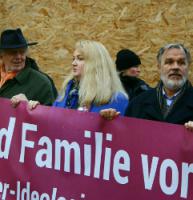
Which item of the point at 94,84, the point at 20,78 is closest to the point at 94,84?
the point at 94,84

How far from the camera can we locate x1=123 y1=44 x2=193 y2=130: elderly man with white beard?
15.6ft

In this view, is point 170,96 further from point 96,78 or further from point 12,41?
point 12,41

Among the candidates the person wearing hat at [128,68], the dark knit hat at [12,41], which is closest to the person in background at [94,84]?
the dark knit hat at [12,41]

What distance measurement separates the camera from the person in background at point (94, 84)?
5133 millimetres

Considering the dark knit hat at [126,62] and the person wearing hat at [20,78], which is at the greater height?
the dark knit hat at [126,62]

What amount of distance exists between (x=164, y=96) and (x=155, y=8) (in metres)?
3.68

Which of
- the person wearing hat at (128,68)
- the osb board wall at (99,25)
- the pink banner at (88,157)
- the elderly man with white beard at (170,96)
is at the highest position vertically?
the osb board wall at (99,25)

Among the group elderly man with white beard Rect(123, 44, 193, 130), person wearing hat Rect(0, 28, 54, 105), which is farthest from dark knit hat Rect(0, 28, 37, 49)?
elderly man with white beard Rect(123, 44, 193, 130)

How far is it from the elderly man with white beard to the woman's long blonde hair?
0.70 feet

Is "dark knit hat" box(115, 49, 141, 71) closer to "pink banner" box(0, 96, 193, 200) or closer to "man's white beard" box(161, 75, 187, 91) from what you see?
"pink banner" box(0, 96, 193, 200)

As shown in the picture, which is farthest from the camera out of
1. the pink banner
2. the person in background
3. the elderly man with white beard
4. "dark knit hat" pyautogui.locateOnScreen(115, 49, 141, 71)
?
"dark knit hat" pyautogui.locateOnScreen(115, 49, 141, 71)

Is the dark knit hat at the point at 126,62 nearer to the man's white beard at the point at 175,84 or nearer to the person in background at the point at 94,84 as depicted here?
the person in background at the point at 94,84

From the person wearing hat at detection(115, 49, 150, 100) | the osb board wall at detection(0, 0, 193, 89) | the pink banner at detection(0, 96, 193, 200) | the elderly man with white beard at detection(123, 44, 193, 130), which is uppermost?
the osb board wall at detection(0, 0, 193, 89)

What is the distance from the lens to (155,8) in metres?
8.42
